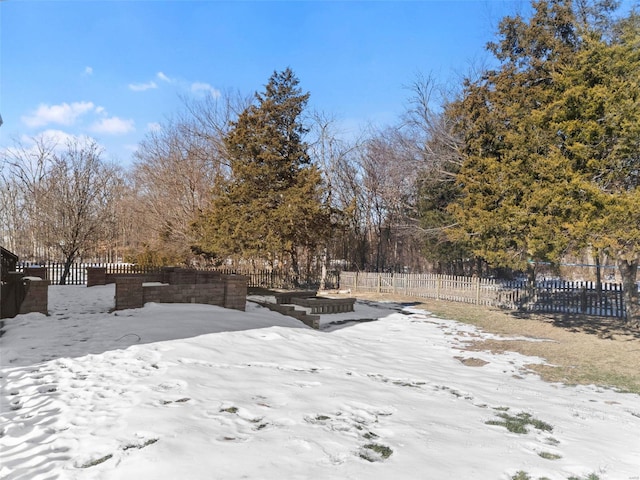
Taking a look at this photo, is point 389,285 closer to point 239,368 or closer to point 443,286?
point 443,286

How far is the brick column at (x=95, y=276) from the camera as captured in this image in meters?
14.1

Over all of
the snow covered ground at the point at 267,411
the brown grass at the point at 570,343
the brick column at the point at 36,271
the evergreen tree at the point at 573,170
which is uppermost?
the evergreen tree at the point at 573,170

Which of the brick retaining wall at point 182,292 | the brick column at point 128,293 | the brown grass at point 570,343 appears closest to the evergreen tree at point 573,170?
the brown grass at point 570,343

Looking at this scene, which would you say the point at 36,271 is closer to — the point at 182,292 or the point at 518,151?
the point at 182,292

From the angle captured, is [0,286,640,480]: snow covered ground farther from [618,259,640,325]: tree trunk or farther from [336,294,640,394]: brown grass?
[618,259,640,325]: tree trunk

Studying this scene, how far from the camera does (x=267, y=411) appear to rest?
3721 millimetres

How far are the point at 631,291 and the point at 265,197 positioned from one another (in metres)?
14.5

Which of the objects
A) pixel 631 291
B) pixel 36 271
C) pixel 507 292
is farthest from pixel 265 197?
pixel 631 291

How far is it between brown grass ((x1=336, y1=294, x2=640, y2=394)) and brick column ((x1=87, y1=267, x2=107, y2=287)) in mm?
11763

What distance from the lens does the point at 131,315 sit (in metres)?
7.20

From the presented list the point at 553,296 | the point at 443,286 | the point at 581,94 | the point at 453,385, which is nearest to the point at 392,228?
the point at 443,286

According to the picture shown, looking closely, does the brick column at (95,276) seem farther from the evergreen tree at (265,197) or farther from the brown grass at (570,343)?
the brown grass at (570,343)

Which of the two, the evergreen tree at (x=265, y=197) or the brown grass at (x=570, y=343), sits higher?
the evergreen tree at (x=265, y=197)

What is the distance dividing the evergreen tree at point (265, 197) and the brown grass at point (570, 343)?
264 inches
